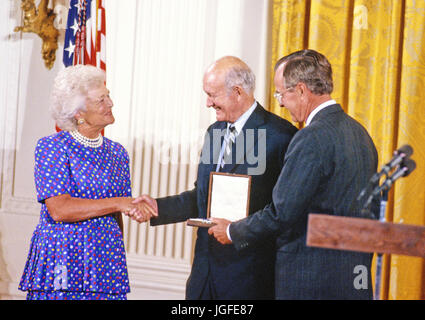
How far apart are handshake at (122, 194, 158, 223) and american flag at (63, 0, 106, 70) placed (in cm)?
120

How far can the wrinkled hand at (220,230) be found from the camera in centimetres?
248

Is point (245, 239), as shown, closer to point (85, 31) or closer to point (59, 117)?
point (59, 117)

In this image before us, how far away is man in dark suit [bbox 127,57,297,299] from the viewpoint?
8.59ft

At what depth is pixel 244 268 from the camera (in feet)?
8.58

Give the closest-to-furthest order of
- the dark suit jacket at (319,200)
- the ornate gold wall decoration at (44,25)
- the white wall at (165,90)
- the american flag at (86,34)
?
the dark suit jacket at (319,200) → the white wall at (165,90) → the american flag at (86,34) → the ornate gold wall decoration at (44,25)

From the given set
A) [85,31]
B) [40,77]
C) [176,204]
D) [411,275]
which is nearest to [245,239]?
[176,204]

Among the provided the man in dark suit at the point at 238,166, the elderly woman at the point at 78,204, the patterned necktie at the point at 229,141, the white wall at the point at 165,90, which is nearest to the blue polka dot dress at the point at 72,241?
the elderly woman at the point at 78,204

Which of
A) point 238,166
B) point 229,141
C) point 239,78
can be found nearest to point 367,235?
point 238,166

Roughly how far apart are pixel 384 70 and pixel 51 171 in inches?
79.7

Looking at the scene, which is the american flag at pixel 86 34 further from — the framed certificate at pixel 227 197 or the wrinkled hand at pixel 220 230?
the wrinkled hand at pixel 220 230

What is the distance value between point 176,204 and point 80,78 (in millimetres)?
865

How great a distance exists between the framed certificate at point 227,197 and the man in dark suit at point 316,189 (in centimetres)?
15
